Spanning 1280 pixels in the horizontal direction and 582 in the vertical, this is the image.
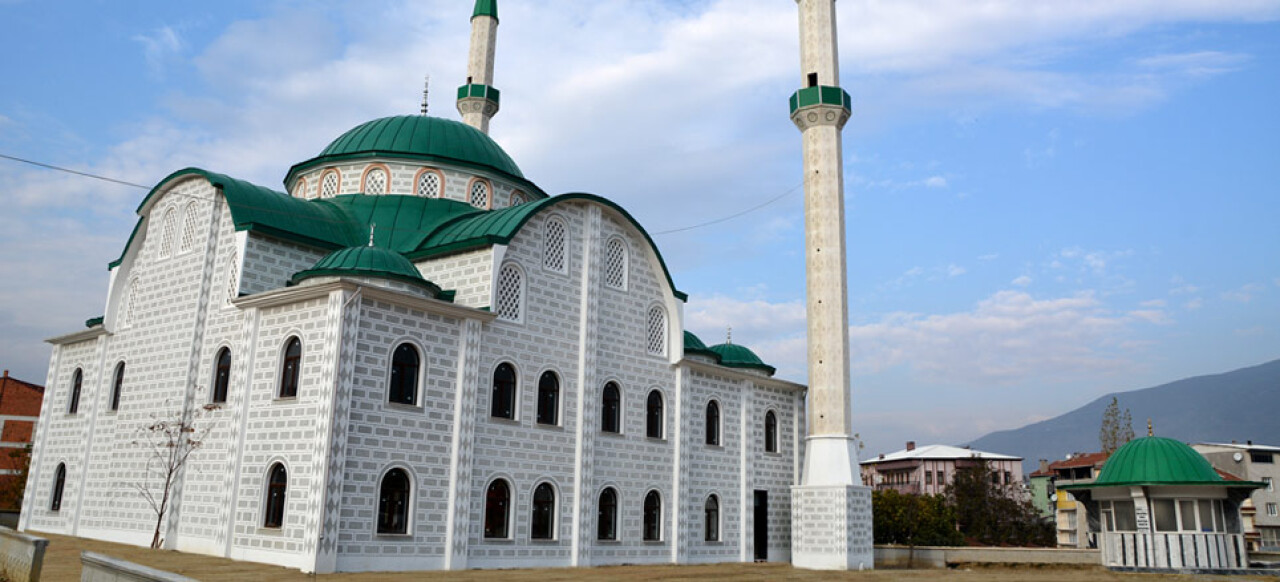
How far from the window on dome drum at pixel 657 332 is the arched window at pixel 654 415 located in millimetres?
904

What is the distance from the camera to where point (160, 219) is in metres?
17.9

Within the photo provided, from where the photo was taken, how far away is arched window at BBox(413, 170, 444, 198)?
19.7 m

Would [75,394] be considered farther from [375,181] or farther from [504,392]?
[504,392]

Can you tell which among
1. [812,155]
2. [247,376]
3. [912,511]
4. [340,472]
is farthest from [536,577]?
[912,511]

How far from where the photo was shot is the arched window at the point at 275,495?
44.1 ft

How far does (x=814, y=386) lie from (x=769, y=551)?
4.06m

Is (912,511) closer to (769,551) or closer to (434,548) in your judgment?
(769,551)

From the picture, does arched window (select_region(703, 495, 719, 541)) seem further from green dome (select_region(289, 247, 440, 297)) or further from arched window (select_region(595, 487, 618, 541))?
green dome (select_region(289, 247, 440, 297))

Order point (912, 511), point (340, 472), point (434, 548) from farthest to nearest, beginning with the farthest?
point (912, 511) < point (434, 548) < point (340, 472)

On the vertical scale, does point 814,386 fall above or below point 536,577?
above

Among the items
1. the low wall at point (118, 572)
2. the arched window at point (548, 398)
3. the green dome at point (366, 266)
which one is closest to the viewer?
the low wall at point (118, 572)

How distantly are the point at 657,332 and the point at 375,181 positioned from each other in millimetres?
6984

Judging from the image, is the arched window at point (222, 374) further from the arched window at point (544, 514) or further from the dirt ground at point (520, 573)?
the arched window at point (544, 514)

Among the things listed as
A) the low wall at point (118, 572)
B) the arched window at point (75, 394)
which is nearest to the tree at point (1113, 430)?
the arched window at point (75, 394)
